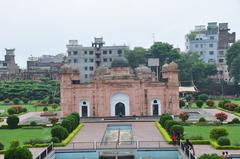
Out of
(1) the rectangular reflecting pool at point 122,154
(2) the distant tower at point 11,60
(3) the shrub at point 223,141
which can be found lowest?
(1) the rectangular reflecting pool at point 122,154

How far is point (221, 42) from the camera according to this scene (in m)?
92.1

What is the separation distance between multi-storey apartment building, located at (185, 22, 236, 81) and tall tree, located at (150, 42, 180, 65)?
15302mm

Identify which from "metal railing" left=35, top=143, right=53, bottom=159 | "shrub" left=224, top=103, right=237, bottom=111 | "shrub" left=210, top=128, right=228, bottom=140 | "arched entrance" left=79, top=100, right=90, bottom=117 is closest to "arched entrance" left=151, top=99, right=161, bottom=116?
"arched entrance" left=79, top=100, right=90, bottom=117

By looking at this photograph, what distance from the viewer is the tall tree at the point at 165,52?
2958 inches

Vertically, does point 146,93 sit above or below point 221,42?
below

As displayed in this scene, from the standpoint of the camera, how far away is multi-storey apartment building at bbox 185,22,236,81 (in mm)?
90000

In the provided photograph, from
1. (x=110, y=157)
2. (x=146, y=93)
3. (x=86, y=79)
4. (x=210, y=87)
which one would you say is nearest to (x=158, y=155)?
(x=110, y=157)

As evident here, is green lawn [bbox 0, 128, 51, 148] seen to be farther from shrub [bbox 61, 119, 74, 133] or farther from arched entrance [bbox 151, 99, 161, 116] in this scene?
arched entrance [bbox 151, 99, 161, 116]

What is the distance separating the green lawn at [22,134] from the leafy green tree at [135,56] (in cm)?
4502

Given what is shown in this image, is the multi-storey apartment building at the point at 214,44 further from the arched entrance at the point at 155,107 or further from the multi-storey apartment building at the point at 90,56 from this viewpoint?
the arched entrance at the point at 155,107

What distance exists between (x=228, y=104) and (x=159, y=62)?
28.4m

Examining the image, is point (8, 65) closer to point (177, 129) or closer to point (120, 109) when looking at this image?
point (120, 109)

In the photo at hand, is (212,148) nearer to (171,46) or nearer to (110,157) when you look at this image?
(110,157)

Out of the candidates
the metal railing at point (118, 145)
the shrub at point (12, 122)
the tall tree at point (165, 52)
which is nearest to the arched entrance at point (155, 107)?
the shrub at point (12, 122)
